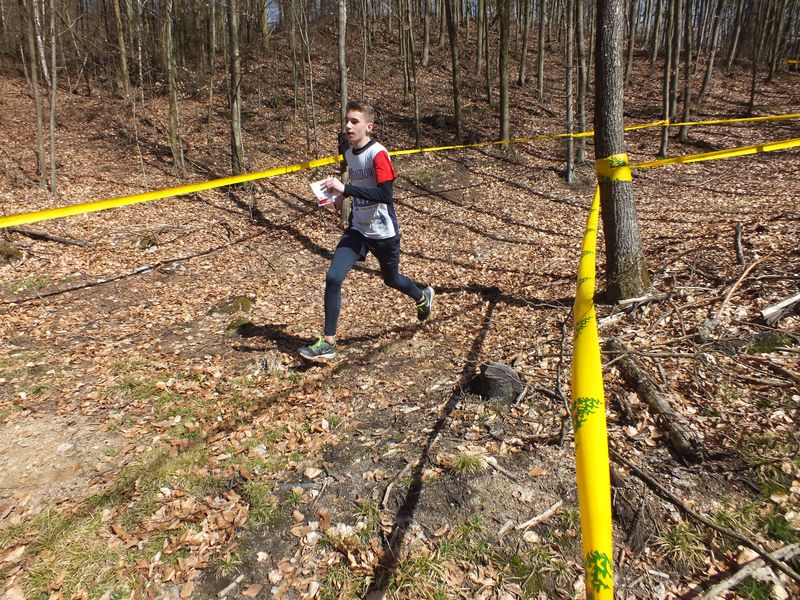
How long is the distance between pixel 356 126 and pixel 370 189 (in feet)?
1.93

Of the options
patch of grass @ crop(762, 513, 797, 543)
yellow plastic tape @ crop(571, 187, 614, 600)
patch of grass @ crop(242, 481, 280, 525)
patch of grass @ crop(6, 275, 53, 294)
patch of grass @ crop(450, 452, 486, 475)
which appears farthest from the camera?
patch of grass @ crop(6, 275, 53, 294)

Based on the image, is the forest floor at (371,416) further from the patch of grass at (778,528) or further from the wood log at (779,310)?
the wood log at (779,310)

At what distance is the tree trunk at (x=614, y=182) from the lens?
4672 mm

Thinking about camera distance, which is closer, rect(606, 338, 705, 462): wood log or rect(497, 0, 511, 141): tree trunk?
rect(606, 338, 705, 462): wood log

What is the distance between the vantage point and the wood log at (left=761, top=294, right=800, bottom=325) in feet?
13.2

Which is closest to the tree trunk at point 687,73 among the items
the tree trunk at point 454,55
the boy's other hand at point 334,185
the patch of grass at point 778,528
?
the tree trunk at point 454,55

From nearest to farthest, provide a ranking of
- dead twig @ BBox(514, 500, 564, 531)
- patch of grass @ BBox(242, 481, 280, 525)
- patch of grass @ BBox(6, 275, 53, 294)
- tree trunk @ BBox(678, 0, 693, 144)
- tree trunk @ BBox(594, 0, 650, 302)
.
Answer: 1. dead twig @ BBox(514, 500, 564, 531)
2. patch of grass @ BBox(242, 481, 280, 525)
3. tree trunk @ BBox(594, 0, 650, 302)
4. patch of grass @ BBox(6, 275, 53, 294)
5. tree trunk @ BBox(678, 0, 693, 144)

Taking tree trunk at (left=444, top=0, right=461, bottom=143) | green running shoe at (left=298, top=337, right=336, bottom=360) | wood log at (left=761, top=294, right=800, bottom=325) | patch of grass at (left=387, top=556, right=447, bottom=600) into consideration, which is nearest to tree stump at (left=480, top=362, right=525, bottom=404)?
patch of grass at (left=387, top=556, right=447, bottom=600)

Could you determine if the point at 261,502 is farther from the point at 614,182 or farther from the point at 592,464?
the point at 614,182

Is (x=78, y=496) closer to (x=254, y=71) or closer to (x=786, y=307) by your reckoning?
(x=786, y=307)

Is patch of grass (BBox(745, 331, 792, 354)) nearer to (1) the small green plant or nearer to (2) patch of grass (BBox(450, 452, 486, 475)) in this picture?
(2) patch of grass (BBox(450, 452, 486, 475))

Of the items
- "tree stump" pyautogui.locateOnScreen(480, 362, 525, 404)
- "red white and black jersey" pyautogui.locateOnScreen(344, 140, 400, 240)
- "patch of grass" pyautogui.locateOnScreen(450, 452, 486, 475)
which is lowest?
"patch of grass" pyautogui.locateOnScreen(450, 452, 486, 475)

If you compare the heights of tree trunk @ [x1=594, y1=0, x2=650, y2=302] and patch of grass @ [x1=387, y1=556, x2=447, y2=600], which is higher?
tree trunk @ [x1=594, y1=0, x2=650, y2=302]

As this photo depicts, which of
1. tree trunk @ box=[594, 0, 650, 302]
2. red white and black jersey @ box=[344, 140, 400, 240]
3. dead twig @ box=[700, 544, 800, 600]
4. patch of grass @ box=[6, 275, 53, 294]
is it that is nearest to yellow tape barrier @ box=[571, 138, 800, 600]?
dead twig @ box=[700, 544, 800, 600]
